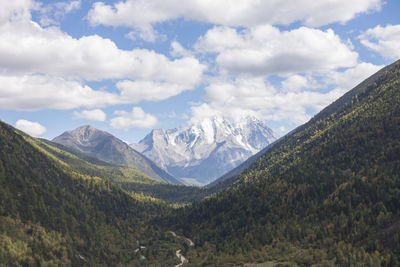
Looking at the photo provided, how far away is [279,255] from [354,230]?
45255 mm

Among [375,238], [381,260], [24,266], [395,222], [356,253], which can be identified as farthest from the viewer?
[24,266]

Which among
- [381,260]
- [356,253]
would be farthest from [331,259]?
[381,260]

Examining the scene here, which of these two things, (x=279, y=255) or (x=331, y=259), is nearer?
(x=331, y=259)

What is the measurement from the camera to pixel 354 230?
190 meters

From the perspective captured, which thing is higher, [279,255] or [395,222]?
[395,222]

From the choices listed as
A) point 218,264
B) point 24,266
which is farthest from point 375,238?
point 24,266

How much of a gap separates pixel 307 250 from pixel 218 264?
5264 cm

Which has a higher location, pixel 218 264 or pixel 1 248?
pixel 1 248

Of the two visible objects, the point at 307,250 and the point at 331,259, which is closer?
the point at 331,259

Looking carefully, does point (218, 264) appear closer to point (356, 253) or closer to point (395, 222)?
point (356, 253)

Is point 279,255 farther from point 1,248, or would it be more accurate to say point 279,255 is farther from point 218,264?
point 1,248

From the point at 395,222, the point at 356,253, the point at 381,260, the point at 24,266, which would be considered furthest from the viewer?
the point at 24,266

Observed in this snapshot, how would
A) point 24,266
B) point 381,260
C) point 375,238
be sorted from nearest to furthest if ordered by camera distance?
point 381,260, point 375,238, point 24,266

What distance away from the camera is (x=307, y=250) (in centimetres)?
18900
